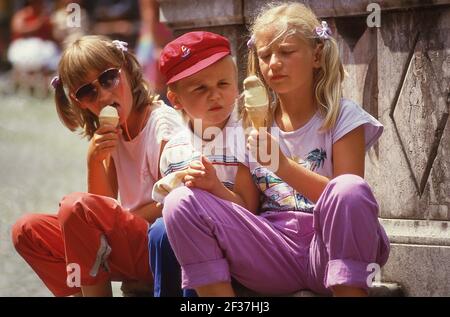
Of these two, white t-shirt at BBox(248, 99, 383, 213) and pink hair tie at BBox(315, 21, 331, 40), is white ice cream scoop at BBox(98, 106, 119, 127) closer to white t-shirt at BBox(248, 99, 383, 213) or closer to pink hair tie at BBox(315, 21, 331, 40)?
white t-shirt at BBox(248, 99, 383, 213)

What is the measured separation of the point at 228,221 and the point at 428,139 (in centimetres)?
91

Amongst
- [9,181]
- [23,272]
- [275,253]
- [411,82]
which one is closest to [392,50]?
[411,82]

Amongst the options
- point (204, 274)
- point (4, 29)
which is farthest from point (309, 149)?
point (4, 29)

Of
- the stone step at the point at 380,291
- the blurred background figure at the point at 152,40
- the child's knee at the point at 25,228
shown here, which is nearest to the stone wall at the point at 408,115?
the stone step at the point at 380,291

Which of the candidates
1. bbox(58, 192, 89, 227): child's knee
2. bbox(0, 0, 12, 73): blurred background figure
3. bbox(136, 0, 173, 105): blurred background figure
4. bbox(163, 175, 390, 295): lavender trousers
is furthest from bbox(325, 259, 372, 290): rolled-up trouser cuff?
bbox(0, 0, 12, 73): blurred background figure

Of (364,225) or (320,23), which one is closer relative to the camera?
(364,225)

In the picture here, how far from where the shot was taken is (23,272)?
595cm

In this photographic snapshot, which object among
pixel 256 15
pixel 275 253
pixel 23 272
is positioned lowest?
pixel 23 272

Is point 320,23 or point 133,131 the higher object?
point 320,23

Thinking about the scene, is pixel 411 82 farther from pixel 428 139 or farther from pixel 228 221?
pixel 228 221

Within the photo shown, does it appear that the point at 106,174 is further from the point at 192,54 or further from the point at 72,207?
the point at 192,54

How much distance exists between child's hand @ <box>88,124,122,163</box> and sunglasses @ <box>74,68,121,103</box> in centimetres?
14

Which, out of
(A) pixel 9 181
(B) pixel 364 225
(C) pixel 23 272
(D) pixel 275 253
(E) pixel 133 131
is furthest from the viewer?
(A) pixel 9 181

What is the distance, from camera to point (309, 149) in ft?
12.7
